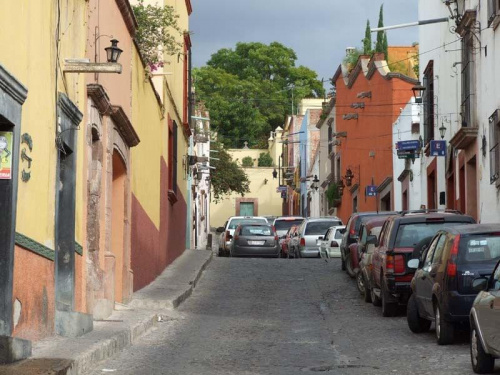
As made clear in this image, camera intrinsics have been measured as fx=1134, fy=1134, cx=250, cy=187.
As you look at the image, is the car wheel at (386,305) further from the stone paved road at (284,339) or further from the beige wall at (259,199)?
the beige wall at (259,199)

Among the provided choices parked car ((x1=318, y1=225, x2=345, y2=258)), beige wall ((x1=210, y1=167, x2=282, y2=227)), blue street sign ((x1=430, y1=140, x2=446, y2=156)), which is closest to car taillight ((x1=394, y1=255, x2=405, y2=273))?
blue street sign ((x1=430, y1=140, x2=446, y2=156))

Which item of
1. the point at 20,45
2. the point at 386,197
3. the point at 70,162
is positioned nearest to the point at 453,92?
the point at 386,197

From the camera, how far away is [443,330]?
14547mm

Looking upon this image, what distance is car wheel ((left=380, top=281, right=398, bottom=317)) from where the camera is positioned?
18.8m

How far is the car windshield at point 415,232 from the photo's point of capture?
18.9 meters

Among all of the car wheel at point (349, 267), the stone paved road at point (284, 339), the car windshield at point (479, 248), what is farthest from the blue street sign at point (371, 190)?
the car windshield at point (479, 248)

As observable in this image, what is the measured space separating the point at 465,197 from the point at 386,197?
17251mm

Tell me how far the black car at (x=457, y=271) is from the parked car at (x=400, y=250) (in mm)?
3189

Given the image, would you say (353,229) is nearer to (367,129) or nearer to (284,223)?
(284,223)

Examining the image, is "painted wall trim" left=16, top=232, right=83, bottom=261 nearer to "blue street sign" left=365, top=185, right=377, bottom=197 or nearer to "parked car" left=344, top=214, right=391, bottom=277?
"parked car" left=344, top=214, right=391, bottom=277

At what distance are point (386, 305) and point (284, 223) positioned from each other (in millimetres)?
28548

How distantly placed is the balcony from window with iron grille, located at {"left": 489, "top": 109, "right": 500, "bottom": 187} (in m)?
2.20

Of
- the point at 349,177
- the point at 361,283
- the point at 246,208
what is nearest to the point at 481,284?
the point at 361,283

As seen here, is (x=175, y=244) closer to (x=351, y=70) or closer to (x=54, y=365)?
(x=54, y=365)
